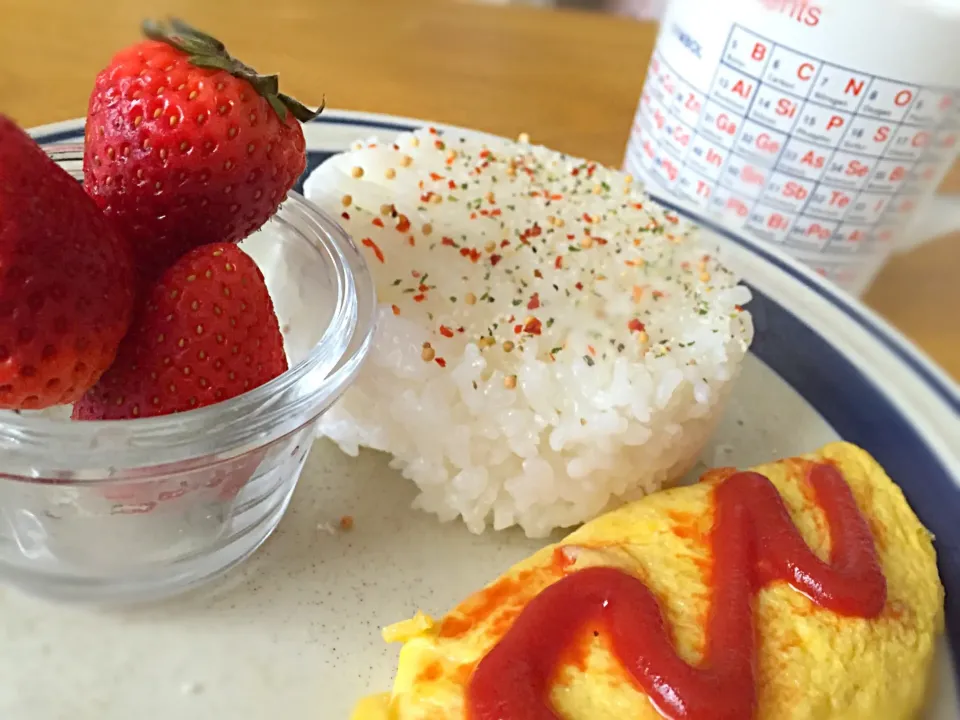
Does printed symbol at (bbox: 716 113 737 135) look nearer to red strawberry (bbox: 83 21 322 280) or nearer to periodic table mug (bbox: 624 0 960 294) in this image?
periodic table mug (bbox: 624 0 960 294)

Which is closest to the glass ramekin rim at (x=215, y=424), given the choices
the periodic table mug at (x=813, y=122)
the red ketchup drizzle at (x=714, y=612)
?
the red ketchup drizzle at (x=714, y=612)

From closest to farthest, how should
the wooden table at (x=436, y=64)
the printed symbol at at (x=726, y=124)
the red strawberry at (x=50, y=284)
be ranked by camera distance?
1. the red strawberry at (x=50, y=284)
2. the printed symbol at at (x=726, y=124)
3. the wooden table at (x=436, y=64)

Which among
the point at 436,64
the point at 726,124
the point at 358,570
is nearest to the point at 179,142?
the point at 358,570

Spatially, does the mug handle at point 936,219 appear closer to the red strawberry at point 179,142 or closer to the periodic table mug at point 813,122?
the periodic table mug at point 813,122

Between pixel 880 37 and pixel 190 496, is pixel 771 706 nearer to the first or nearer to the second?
pixel 190 496

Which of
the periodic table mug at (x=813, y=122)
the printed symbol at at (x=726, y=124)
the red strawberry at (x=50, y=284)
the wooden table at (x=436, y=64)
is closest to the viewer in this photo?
the red strawberry at (x=50, y=284)

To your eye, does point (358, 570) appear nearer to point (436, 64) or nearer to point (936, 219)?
point (936, 219)

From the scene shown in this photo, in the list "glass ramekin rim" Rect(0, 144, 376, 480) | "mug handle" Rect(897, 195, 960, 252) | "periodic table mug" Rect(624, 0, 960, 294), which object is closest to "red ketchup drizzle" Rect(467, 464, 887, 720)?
"glass ramekin rim" Rect(0, 144, 376, 480)

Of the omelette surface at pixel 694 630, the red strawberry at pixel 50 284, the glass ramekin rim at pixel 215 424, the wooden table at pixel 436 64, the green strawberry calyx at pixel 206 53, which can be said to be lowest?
the wooden table at pixel 436 64
